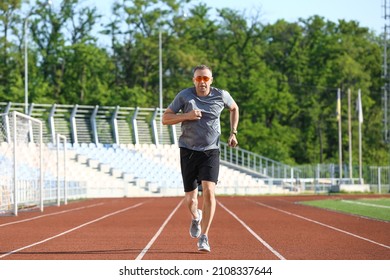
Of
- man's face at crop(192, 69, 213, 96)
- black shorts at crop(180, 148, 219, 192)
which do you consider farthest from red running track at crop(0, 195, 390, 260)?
man's face at crop(192, 69, 213, 96)

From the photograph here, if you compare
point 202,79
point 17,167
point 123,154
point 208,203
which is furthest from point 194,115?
point 123,154

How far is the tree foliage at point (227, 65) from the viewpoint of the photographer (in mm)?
68812

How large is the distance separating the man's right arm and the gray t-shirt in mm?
77

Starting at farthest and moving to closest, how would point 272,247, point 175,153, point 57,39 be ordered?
point 57,39, point 175,153, point 272,247

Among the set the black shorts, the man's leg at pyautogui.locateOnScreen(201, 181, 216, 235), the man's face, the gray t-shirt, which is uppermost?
the man's face

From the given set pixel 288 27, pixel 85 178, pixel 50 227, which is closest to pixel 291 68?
pixel 288 27

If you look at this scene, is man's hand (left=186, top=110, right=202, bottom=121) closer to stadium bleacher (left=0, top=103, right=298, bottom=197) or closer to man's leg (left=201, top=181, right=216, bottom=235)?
man's leg (left=201, top=181, right=216, bottom=235)

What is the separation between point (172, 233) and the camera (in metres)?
17.8

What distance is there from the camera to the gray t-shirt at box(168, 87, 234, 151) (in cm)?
1255

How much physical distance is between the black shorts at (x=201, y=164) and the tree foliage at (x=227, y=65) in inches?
2055

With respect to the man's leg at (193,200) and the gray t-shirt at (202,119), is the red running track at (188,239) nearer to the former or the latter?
the man's leg at (193,200)

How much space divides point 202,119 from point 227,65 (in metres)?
65.9
